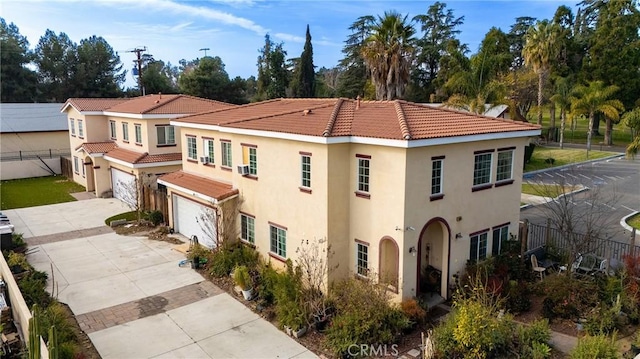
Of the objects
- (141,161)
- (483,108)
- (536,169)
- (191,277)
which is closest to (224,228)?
(191,277)

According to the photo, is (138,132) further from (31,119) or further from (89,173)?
(31,119)

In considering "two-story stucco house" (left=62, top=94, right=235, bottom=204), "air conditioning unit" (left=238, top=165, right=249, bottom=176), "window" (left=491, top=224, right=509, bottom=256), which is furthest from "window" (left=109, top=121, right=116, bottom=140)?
"window" (left=491, top=224, right=509, bottom=256)

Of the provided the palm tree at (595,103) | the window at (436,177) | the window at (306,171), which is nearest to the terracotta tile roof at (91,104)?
the window at (306,171)

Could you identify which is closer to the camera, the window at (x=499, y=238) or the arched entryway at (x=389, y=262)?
the arched entryway at (x=389, y=262)

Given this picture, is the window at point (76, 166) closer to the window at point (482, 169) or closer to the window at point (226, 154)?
the window at point (226, 154)

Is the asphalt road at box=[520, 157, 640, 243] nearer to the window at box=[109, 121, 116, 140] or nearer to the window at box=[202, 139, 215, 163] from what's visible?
the window at box=[202, 139, 215, 163]

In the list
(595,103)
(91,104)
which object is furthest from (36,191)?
(595,103)
